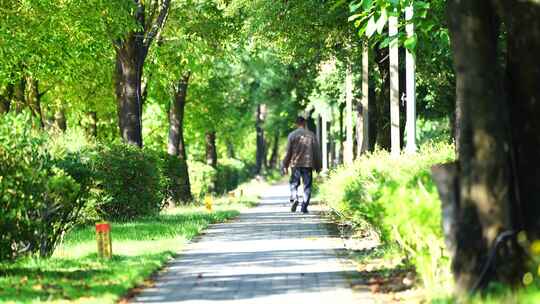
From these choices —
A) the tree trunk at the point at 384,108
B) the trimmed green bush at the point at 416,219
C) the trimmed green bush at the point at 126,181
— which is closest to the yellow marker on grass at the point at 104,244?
the trimmed green bush at the point at 416,219

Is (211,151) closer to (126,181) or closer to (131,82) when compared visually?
(131,82)

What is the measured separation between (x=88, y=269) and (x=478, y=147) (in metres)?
5.24

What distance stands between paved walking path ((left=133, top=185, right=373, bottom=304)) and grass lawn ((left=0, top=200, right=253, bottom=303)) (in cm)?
28

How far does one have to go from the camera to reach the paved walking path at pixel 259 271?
33.9 feet

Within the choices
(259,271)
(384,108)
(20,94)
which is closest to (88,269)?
(259,271)

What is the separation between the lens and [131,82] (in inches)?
1158

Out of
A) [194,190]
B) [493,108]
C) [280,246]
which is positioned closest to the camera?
[493,108]

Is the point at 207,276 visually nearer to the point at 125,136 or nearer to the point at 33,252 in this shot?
the point at 33,252

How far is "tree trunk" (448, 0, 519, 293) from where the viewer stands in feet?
29.3

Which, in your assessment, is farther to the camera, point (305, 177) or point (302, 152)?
point (305, 177)

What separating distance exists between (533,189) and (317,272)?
3.41m

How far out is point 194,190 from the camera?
143ft

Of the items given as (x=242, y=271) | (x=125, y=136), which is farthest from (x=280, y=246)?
(x=125, y=136)

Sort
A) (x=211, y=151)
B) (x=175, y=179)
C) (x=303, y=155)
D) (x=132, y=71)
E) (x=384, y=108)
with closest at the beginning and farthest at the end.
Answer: (x=303, y=155) < (x=132, y=71) < (x=384, y=108) < (x=175, y=179) < (x=211, y=151)
